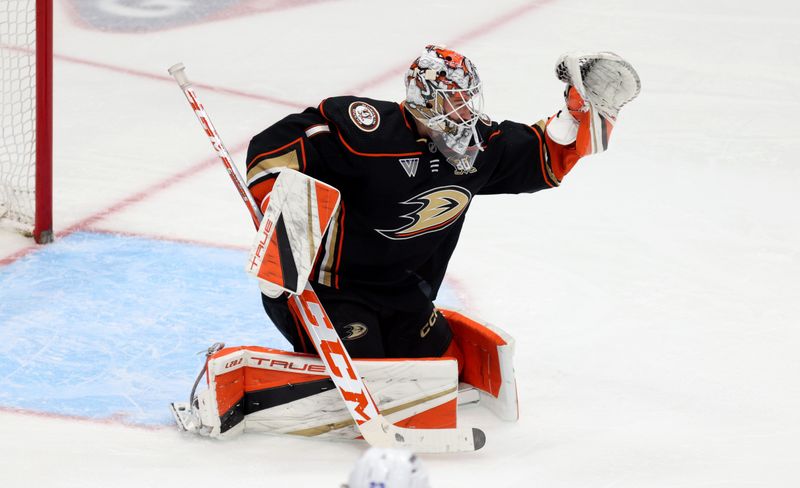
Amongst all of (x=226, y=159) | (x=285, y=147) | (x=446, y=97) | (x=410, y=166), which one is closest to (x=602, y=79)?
(x=446, y=97)

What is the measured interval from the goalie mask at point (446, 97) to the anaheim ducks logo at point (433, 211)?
0.09 m

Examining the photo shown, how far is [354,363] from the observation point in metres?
2.70

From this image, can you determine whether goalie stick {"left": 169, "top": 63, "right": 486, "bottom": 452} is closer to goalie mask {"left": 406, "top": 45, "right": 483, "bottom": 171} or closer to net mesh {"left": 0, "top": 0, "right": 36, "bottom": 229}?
goalie mask {"left": 406, "top": 45, "right": 483, "bottom": 171}

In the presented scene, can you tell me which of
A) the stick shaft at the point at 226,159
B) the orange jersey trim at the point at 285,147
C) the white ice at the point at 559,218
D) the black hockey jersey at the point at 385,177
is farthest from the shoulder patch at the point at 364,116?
the white ice at the point at 559,218

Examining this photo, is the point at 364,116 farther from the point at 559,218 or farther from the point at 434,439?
the point at 559,218

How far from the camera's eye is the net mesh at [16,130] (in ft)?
13.3

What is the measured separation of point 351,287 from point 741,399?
1016 mm

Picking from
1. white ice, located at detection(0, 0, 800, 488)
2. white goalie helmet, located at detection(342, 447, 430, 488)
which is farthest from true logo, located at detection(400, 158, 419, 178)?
white goalie helmet, located at detection(342, 447, 430, 488)

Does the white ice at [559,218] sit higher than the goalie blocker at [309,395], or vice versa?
the goalie blocker at [309,395]

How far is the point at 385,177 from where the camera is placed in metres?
2.69

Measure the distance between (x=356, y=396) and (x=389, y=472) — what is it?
1133mm

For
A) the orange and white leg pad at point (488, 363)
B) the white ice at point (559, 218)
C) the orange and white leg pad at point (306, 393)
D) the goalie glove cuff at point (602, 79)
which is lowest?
the white ice at point (559, 218)

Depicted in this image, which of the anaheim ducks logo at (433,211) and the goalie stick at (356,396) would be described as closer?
the goalie stick at (356,396)

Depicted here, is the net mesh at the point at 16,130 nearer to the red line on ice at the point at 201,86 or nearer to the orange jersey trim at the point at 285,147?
the red line on ice at the point at 201,86
